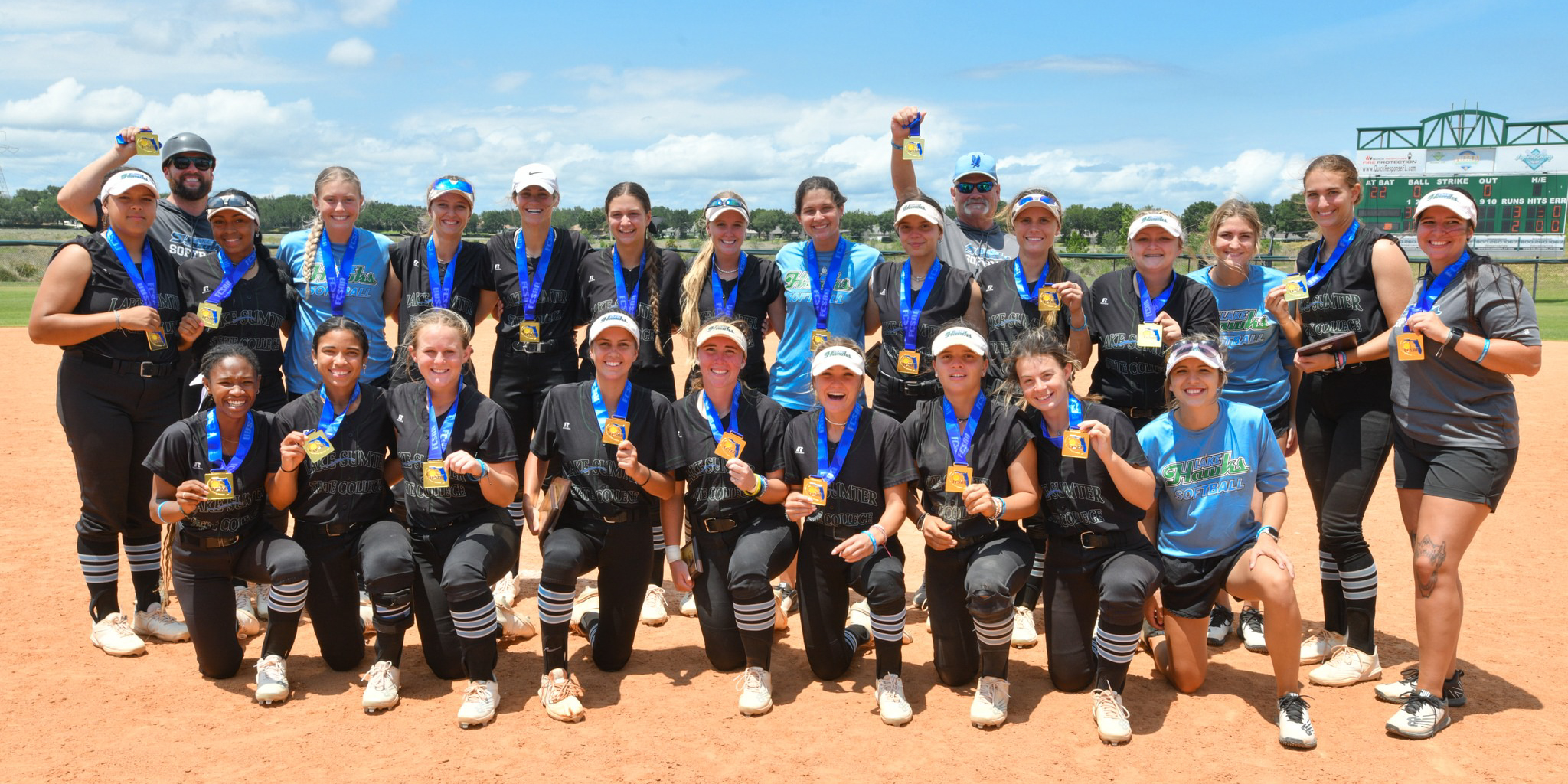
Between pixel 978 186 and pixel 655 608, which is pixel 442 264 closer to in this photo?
pixel 655 608

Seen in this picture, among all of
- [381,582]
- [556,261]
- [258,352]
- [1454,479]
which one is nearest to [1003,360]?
[1454,479]

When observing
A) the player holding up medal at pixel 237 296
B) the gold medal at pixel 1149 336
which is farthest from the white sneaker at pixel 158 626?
the gold medal at pixel 1149 336

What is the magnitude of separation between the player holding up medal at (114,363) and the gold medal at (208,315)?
0.07 meters

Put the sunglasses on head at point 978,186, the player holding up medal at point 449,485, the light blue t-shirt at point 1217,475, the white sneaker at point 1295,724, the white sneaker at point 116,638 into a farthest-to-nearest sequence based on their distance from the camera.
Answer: the sunglasses on head at point 978,186 < the white sneaker at point 116,638 < the player holding up medal at point 449,485 < the light blue t-shirt at point 1217,475 < the white sneaker at point 1295,724

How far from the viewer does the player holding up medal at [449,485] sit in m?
4.80

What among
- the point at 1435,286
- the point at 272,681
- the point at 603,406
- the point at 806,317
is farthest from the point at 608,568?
the point at 1435,286

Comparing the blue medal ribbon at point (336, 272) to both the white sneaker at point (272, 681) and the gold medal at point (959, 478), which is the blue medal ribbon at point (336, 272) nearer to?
the white sneaker at point (272, 681)

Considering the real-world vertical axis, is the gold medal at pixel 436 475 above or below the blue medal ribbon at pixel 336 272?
below

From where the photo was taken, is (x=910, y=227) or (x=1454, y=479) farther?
(x=910, y=227)

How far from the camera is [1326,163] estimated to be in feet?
16.9

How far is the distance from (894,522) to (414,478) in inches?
89.0

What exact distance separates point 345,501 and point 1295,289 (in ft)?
15.3

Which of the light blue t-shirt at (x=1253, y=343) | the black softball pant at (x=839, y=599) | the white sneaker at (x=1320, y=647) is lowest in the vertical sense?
the white sneaker at (x=1320, y=647)

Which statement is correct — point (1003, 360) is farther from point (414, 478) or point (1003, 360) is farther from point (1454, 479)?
point (414, 478)
